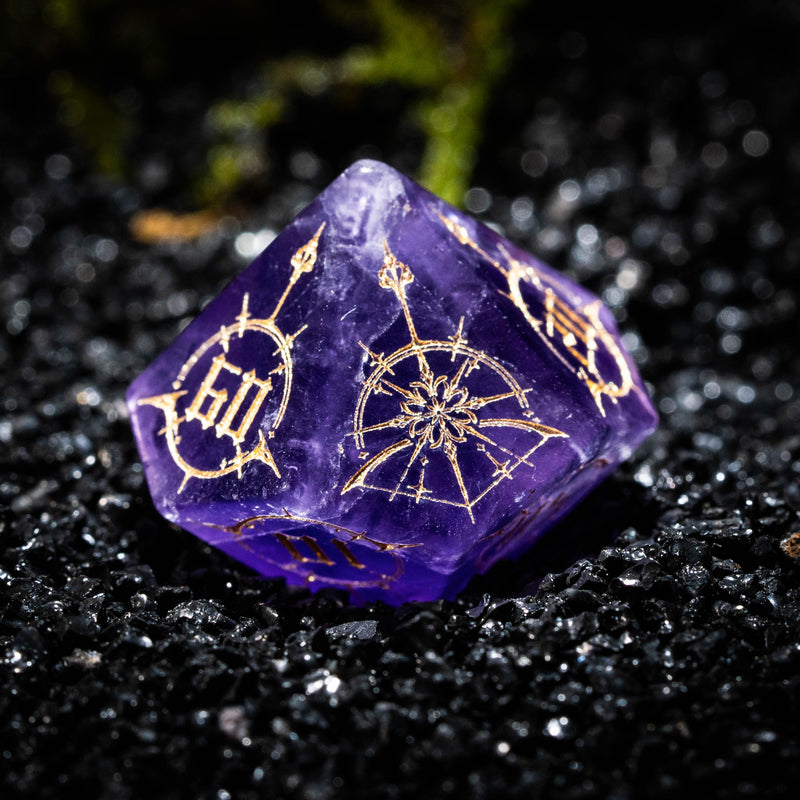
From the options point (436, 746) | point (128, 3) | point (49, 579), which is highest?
point (128, 3)

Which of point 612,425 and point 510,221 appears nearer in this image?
point 612,425

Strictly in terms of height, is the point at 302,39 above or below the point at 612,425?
above

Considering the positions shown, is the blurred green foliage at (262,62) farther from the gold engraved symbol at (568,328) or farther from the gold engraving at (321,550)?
the gold engraving at (321,550)

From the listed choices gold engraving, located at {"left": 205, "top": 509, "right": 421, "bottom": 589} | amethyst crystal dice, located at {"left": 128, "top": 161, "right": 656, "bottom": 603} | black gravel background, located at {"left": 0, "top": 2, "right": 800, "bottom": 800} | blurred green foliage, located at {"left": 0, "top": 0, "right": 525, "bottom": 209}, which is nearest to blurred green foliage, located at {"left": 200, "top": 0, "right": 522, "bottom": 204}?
blurred green foliage, located at {"left": 0, "top": 0, "right": 525, "bottom": 209}

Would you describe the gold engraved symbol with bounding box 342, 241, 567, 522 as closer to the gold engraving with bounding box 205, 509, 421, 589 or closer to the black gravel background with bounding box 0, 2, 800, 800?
the gold engraving with bounding box 205, 509, 421, 589

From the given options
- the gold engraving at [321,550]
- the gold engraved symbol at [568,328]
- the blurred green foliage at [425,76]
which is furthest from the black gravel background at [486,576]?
the gold engraved symbol at [568,328]

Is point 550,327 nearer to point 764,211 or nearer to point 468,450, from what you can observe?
point 468,450

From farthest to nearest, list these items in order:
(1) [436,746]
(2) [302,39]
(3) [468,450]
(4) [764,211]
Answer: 1. (2) [302,39]
2. (4) [764,211]
3. (3) [468,450]
4. (1) [436,746]

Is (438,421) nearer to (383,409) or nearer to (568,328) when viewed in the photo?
(383,409)

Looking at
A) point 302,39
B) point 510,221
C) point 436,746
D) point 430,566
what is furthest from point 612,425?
point 302,39
